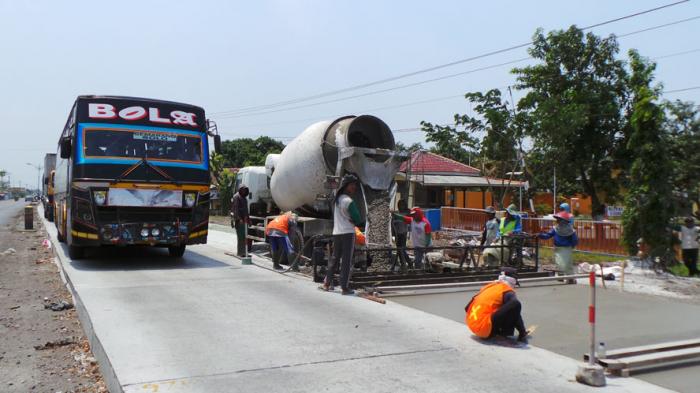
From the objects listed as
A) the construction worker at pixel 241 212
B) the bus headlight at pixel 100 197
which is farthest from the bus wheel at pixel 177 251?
the bus headlight at pixel 100 197

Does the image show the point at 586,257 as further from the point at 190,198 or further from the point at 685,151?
the point at 190,198

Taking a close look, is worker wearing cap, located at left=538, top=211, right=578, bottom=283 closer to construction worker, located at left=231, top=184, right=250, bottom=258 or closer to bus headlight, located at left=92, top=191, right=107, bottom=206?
construction worker, located at left=231, top=184, right=250, bottom=258

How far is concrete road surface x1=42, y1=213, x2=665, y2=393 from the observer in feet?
15.9

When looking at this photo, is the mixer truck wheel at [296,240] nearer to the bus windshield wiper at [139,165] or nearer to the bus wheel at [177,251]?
the bus windshield wiper at [139,165]

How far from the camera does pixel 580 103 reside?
63.1 ft

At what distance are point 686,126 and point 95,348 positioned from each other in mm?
13475

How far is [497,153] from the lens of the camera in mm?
22672

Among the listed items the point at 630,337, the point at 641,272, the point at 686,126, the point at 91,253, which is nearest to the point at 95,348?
the point at 630,337

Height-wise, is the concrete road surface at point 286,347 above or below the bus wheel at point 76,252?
below

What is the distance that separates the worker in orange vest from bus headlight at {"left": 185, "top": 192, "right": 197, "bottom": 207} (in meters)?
7.28

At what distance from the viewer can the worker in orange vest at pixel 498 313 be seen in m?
6.06

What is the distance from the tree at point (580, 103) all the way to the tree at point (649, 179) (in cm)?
626

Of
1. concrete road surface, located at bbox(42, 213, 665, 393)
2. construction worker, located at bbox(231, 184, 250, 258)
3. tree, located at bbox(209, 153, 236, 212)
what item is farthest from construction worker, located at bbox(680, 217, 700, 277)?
tree, located at bbox(209, 153, 236, 212)

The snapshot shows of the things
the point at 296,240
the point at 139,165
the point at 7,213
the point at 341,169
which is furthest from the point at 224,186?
the point at 341,169
